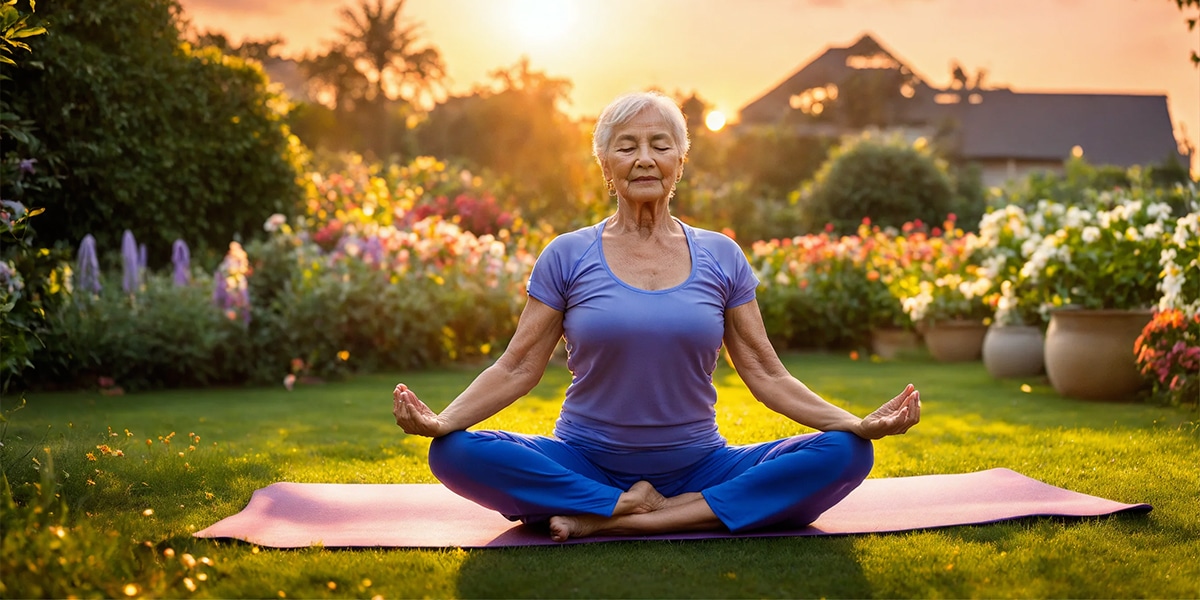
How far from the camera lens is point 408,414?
3.27 m

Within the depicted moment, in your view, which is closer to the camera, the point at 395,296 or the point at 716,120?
the point at 395,296

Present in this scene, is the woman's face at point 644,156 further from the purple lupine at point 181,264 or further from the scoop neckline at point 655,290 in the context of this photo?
the purple lupine at point 181,264

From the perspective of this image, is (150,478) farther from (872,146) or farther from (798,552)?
(872,146)

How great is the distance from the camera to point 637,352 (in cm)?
351

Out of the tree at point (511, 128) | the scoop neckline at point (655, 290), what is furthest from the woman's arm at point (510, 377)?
the tree at point (511, 128)

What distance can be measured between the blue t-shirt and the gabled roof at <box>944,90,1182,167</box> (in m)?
35.2

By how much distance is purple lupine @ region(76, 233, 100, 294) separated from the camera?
7.89m

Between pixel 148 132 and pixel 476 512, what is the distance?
6257mm

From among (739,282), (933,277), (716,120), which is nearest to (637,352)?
(739,282)

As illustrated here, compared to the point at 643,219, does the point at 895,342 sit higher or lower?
lower

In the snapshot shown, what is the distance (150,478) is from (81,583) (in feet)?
5.38

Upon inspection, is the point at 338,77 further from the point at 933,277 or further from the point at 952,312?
the point at 952,312

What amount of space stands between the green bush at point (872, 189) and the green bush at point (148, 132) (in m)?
10.0

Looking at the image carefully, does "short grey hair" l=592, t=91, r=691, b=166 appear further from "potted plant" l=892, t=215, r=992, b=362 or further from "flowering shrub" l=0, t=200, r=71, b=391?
"potted plant" l=892, t=215, r=992, b=362
